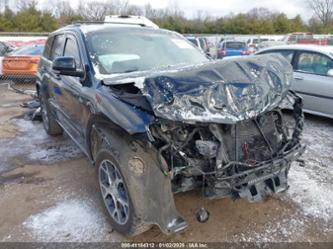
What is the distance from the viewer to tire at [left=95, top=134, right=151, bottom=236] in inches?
106

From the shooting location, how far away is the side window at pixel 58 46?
4754 millimetres

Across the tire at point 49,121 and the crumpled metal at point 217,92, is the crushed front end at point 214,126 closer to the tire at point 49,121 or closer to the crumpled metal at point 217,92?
the crumpled metal at point 217,92

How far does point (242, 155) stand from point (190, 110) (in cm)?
72

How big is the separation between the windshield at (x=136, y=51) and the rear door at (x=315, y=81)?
3020 millimetres

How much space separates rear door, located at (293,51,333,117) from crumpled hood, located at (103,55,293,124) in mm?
3741

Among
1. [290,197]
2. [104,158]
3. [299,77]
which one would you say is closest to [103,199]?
[104,158]

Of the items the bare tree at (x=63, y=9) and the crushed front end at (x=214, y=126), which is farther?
the bare tree at (x=63, y=9)

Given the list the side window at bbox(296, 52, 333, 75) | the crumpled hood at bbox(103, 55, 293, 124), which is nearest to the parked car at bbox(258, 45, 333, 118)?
the side window at bbox(296, 52, 333, 75)

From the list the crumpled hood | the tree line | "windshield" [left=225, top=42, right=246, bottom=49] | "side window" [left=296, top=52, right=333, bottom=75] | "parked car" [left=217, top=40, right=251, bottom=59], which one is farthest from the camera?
the tree line

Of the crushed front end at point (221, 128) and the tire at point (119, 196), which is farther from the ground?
the crushed front end at point (221, 128)

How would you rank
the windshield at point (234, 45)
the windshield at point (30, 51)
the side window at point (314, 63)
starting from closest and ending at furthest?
the side window at point (314, 63), the windshield at point (30, 51), the windshield at point (234, 45)

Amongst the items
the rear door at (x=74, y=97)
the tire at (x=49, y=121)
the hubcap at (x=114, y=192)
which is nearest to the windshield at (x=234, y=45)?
the tire at (x=49, y=121)

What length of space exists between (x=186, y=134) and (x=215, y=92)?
425 mm

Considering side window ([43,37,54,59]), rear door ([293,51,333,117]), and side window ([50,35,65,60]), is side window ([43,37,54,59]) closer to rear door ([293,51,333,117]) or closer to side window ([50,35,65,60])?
side window ([50,35,65,60])
